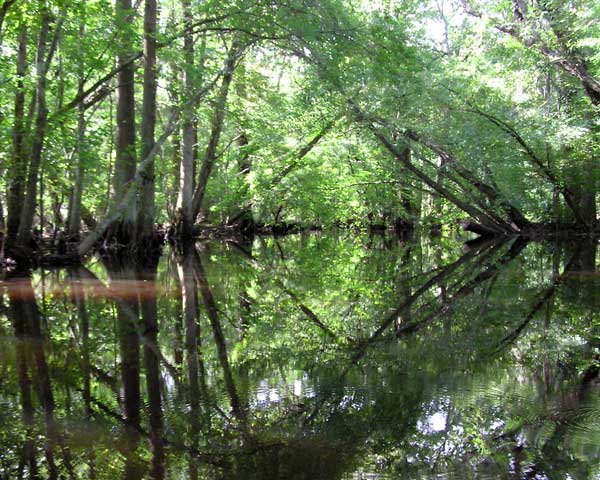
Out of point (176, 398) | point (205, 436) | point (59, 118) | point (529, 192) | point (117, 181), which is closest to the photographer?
point (205, 436)

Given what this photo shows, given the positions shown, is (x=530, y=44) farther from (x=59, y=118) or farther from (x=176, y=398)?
(x=176, y=398)

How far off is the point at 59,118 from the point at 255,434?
30.2 feet

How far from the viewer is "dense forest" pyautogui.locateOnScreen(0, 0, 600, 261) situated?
10703 millimetres

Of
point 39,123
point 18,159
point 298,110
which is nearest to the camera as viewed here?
point 39,123

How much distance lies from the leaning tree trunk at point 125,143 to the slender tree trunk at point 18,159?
197 centimetres

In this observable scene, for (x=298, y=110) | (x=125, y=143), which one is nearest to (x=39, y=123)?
(x=125, y=143)

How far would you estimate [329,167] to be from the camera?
2297 centimetres

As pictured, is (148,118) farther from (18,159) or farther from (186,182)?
(186,182)

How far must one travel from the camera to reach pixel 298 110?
50.5 feet

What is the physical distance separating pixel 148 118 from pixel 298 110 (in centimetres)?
425

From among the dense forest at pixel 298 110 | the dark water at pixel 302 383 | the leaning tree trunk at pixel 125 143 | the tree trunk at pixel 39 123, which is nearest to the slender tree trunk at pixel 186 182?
the dense forest at pixel 298 110

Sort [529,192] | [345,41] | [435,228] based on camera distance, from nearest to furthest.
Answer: [345,41], [529,192], [435,228]

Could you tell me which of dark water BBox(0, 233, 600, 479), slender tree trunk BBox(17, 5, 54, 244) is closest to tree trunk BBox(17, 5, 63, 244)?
slender tree trunk BBox(17, 5, 54, 244)

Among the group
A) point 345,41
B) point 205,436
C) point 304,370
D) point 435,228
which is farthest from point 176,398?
point 435,228
